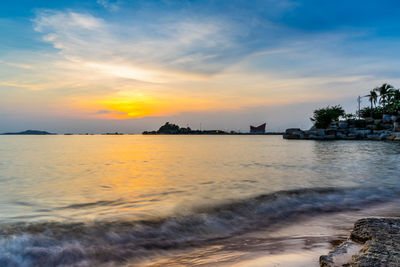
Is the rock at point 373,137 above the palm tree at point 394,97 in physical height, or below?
below

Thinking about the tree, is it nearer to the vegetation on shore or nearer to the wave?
the vegetation on shore

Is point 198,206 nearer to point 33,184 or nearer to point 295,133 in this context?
point 33,184

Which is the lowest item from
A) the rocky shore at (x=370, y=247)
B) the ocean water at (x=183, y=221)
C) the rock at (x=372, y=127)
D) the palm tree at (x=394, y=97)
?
the ocean water at (x=183, y=221)

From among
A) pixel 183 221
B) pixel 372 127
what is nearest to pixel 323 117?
pixel 372 127

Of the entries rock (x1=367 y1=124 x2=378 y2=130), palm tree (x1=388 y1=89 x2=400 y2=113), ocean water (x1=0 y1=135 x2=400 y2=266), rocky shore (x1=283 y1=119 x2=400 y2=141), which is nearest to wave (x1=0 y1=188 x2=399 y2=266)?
ocean water (x1=0 y1=135 x2=400 y2=266)

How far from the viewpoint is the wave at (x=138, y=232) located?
4250 mm

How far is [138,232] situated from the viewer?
5.34 meters

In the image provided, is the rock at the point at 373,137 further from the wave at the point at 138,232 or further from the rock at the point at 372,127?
the wave at the point at 138,232

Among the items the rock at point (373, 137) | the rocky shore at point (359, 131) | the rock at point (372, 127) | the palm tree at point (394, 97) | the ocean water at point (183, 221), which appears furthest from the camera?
the palm tree at point (394, 97)

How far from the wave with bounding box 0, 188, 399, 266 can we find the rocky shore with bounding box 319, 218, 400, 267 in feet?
7.62

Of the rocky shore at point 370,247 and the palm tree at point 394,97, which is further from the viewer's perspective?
the palm tree at point 394,97

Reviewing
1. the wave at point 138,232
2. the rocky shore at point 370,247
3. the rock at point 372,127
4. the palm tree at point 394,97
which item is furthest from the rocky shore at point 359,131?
the rocky shore at point 370,247

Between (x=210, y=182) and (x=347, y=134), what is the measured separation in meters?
73.6

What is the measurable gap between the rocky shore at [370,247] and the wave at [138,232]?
2.32m
